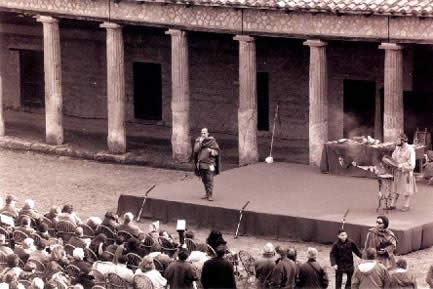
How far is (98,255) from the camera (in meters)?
33.8

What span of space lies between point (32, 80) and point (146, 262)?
78.0ft

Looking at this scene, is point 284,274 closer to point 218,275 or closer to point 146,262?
point 218,275

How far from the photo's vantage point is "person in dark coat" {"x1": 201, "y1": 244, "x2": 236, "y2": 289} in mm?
29703

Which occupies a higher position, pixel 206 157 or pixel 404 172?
pixel 206 157

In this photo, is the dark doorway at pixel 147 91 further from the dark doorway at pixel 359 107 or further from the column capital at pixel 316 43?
the column capital at pixel 316 43

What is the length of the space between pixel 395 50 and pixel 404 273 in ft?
44.2

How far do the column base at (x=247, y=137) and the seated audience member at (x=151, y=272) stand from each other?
47.9 feet

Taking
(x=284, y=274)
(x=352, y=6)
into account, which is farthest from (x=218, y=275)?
(x=352, y=6)

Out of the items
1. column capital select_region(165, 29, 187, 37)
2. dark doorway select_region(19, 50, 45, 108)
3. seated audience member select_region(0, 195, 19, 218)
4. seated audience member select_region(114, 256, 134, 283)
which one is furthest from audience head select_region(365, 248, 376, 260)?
dark doorway select_region(19, 50, 45, 108)

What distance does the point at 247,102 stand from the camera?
45.3 meters

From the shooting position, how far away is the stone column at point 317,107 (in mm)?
44125

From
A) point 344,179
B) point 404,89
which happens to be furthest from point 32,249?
point 404,89

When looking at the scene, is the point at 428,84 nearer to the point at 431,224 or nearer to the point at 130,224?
the point at 431,224

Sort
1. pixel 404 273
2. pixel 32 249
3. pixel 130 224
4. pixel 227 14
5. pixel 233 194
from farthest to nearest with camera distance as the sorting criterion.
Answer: pixel 227 14
pixel 233 194
pixel 130 224
pixel 32 249
pixel 404 273
